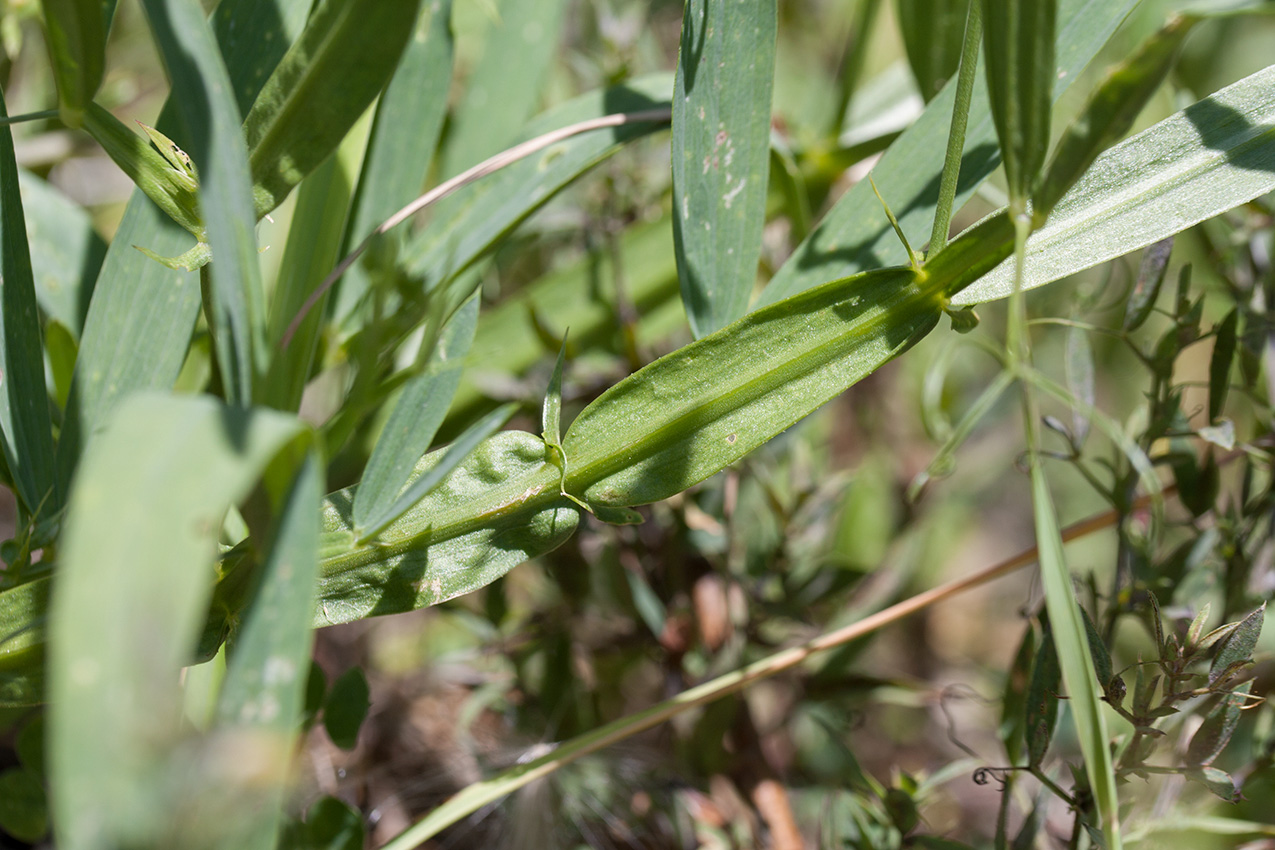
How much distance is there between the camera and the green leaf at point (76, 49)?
0.30 metres

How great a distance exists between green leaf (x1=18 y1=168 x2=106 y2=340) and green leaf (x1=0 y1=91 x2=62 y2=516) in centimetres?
11

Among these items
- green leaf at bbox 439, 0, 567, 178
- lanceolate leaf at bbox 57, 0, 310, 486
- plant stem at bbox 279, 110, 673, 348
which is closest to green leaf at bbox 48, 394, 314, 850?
plant stem at bbox 279, 110, 673, 348

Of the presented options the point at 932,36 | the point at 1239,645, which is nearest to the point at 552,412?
the point at 1239,645

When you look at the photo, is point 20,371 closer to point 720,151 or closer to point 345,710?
point 345,710

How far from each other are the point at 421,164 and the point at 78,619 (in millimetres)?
382

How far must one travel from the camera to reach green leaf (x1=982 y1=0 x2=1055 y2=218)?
28cm

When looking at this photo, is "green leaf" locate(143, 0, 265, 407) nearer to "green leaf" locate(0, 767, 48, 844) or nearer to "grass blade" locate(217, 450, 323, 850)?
"grass blade" locate(217, 450, 323, 850)

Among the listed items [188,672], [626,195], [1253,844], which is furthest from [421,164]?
[1253,844]

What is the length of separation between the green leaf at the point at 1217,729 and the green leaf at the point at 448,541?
11.5 inches

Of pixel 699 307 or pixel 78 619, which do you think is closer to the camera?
pixel 78 619

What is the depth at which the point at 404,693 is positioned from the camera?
29.9 inches

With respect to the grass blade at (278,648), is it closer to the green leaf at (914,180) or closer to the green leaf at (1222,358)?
the green leaf at (914,180)

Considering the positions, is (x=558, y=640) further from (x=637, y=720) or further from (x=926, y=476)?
(x=926, y=476)

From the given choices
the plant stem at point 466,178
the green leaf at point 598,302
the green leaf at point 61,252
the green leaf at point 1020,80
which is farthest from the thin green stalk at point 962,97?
the green leaf at point 61,252
